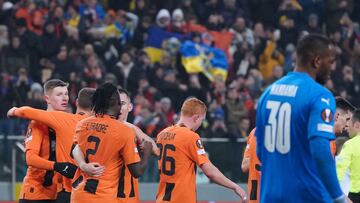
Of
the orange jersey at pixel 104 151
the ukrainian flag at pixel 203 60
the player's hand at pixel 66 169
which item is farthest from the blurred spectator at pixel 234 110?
the orange jersey at pixel 104 151

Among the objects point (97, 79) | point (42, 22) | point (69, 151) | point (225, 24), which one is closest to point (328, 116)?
point (69, 151)

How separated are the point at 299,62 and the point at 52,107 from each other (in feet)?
14.2

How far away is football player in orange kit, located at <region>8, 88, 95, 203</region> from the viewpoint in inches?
430

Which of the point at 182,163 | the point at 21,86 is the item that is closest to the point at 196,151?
the point at 182,163

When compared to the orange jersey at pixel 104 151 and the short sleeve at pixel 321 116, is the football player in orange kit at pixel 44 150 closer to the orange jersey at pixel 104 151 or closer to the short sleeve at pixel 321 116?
the orange jersey at pixel 104 151

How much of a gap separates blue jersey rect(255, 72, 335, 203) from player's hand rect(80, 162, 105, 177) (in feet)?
7.72

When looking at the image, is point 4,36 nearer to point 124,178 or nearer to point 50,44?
point 50,44

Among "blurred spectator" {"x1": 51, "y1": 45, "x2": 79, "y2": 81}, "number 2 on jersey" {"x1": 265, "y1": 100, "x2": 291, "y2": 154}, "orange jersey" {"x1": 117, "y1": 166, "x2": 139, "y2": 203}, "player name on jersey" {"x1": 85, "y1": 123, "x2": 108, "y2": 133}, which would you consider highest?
"blurred spectator" {"x1": 51, "y1": 45, "x2": 79, "y2": 81}

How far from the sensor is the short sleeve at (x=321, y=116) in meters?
7.18

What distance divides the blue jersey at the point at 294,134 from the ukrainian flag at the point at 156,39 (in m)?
14.6

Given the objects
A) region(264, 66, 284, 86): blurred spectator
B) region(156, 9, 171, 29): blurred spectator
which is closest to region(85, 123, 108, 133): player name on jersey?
region(156, 9, 171, 29): blurred spectator

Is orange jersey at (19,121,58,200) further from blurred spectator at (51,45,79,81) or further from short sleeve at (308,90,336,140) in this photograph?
blurred spectator at (51,45,79,81)

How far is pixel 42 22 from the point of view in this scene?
21.4 meters

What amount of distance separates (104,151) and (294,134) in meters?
2.66
